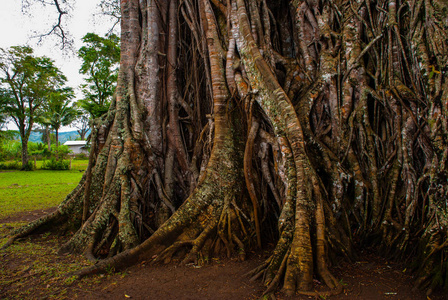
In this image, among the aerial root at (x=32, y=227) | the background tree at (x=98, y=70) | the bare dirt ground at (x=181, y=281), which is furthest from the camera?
the background tree at (x=98, y=70)

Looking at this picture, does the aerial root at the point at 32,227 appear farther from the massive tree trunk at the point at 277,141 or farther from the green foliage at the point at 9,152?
the green foliage at the point at 9,152

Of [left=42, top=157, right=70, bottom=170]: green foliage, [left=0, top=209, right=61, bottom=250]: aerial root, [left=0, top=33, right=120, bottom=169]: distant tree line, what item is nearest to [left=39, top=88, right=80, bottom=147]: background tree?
[left=0, top=33, right=120, bottom=169]: distant tree line

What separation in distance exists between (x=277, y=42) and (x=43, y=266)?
4.97 metres

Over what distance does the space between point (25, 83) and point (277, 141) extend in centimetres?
2062

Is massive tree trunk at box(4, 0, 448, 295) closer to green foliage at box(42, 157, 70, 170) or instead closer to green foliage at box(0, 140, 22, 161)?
green foliage at box(42, 157, 70, 170)

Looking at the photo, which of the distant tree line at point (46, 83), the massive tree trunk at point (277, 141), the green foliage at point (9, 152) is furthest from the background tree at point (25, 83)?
the massive tree trunk at point (277, 141)

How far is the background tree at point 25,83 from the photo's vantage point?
16.9 metres

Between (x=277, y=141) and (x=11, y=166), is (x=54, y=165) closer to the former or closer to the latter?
(x=11, y=166)

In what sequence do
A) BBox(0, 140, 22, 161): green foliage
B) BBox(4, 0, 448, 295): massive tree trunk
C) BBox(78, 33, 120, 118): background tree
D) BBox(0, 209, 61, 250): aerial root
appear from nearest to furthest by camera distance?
BBox(4, 0, 448, 295): massive tree trunk, BBox(0, 209, 61, 250): aerial root, BBox(78, 33, 120, 118): background tree, BBox(0, 140, 22, 161): green foliage

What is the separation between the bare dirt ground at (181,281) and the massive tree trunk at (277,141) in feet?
0.49

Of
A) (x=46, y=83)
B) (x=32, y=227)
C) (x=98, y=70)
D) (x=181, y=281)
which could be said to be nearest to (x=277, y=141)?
(x=181, y=281)

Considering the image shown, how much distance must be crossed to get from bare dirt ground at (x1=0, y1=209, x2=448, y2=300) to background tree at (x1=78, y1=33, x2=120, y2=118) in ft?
35.2

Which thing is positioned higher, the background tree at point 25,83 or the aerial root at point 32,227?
the background tree at point 25,83

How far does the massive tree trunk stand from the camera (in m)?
2.88
